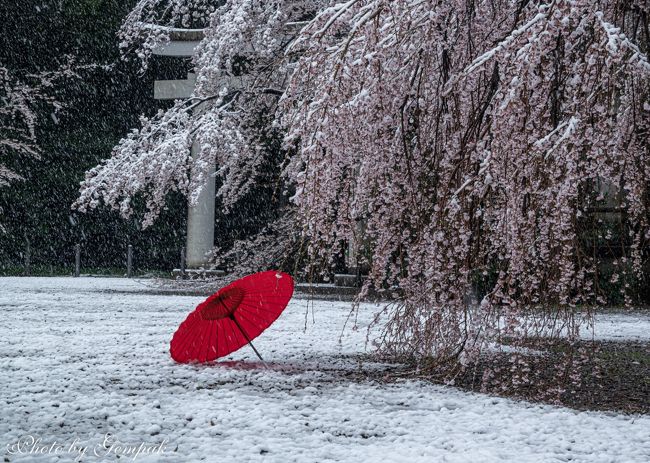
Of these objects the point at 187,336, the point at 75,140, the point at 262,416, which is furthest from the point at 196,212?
the point at 262,416

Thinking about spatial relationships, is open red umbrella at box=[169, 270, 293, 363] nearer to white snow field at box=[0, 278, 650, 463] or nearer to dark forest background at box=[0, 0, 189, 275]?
white snow field at box=[0, 278, 650, 463]

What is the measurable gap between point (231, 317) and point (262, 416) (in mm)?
1186

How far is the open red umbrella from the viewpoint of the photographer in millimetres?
4637

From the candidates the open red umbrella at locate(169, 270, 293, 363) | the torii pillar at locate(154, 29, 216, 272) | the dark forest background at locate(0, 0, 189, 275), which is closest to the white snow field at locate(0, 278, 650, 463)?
the open red umbrella at locate(169, 270, 293, 363)

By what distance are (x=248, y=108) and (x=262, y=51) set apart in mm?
1116

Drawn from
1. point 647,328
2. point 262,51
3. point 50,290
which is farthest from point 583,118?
point 50,290

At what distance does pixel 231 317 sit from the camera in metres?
4.68

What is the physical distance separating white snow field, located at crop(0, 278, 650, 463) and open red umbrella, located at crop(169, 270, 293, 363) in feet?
0.56

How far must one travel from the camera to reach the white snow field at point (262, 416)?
299 cm

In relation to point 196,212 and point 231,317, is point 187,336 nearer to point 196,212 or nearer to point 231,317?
point 231,317

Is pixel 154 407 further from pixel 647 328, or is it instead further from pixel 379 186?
pixel 647 328

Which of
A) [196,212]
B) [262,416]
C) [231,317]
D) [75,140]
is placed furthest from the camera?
[75,140]

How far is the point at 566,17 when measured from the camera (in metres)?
2.75

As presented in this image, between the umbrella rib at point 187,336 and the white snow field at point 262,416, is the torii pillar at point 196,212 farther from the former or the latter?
the umbrella rib at point 187,336
